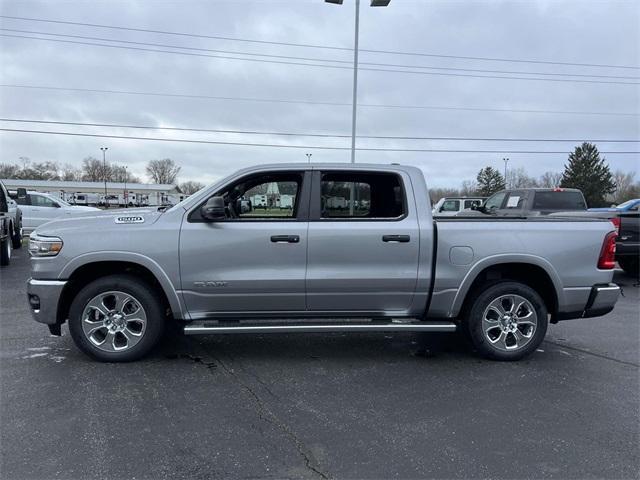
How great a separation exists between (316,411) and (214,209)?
200cm

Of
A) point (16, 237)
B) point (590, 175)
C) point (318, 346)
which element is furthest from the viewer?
point (590, 175)

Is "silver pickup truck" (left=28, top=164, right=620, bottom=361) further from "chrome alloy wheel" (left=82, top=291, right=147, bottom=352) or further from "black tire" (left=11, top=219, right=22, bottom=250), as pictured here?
"black tire" (left=11, top=219, right=22, bottom=250)

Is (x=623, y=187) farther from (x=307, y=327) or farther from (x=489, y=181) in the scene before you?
(x=307, y=327)

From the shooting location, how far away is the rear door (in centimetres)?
455

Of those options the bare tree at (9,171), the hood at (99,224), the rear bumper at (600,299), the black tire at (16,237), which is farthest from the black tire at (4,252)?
the bare tree at (9,171)

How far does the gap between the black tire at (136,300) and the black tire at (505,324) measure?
10.2 feet

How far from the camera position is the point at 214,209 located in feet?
Result: 14.3

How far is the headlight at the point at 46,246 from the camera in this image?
439 cm

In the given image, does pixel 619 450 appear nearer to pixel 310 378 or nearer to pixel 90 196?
pixel 310 378

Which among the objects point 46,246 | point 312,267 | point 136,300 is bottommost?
point 136,300

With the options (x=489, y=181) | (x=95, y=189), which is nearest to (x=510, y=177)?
(x=489, y=181)

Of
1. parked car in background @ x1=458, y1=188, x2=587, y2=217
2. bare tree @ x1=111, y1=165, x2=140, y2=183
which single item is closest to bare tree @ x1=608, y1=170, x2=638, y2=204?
parked car in background @ x1=458, y1=188, x2=587, y2=217

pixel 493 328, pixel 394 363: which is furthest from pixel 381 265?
pixel 493 328

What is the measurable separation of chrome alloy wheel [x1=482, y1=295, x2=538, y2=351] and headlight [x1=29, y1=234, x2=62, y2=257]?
417cm
